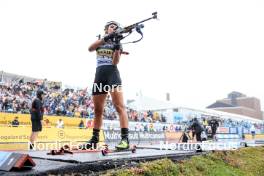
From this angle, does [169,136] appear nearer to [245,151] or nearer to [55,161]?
[245,151]

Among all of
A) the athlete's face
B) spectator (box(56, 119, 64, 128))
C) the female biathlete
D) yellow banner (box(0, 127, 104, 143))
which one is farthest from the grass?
spectator (box(56, 119, 64, 128))

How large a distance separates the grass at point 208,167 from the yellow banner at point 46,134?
9.57 metres

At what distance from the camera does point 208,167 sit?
6332 mm

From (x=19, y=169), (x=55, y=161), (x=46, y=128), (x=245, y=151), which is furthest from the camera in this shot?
(x=46, y=128)

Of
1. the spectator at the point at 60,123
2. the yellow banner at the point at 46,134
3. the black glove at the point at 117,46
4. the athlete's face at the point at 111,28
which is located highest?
the athlete's face at the point at 111,28

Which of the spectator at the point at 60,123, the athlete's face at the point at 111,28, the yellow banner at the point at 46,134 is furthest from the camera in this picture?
the spectator at the point at 60,123

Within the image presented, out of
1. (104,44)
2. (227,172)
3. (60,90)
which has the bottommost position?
(227,172)

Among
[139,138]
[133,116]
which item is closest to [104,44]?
[139,138]

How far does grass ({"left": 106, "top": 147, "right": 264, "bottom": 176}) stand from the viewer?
15.2 feet

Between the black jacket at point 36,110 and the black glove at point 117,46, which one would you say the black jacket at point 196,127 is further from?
the black glove at point 117,46

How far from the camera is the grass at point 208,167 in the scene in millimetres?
4629

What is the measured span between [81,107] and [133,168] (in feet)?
66.7

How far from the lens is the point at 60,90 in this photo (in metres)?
25.0

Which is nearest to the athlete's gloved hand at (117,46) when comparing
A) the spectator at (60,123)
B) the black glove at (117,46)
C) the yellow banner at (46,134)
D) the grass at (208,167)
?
the black glove at (117,46)
